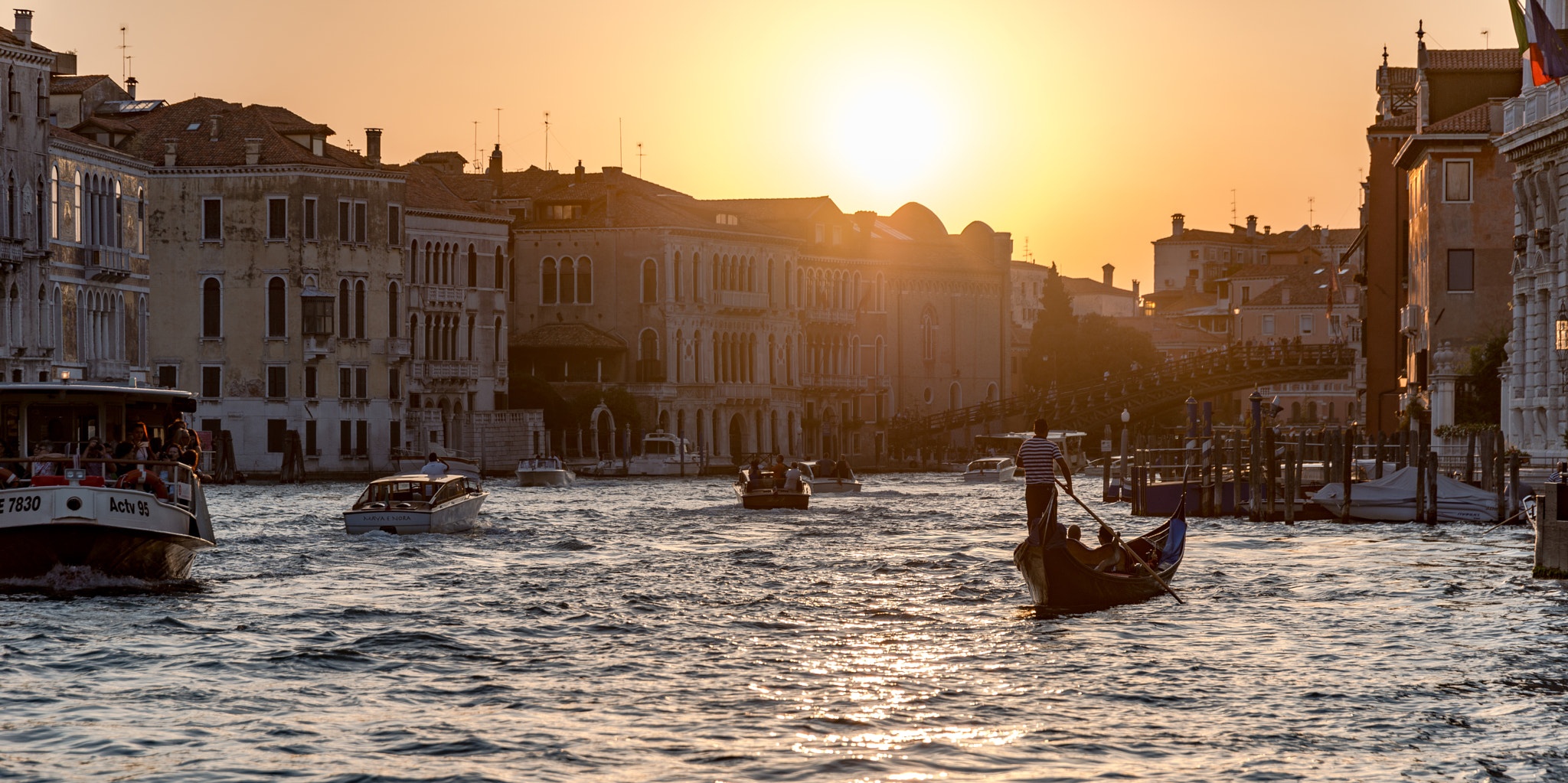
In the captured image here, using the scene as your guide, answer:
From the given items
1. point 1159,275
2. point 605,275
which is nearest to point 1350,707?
point 605,275

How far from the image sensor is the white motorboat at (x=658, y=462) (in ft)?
234

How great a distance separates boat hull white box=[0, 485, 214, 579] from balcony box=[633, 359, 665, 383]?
5564cm

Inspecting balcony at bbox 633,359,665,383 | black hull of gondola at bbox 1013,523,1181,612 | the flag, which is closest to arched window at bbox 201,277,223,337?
balcony at bbox 633,359,665,383

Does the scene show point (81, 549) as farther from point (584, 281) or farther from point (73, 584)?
point (584, 281)

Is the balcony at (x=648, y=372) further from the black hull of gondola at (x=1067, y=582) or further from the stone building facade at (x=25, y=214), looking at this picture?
the black hull of gondola at (x=1067, y=582)

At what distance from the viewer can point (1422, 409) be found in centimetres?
4762

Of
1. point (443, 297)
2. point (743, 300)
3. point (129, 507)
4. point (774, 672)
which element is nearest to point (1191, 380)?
point (743, 300)

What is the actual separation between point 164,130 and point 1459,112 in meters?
37.9

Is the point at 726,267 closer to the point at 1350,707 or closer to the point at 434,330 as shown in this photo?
the point at 434,330

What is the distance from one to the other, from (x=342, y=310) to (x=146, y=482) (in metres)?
45.0

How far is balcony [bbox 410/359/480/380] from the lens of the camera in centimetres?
7038

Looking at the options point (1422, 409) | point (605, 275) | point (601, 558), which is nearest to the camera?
point (601, 558)

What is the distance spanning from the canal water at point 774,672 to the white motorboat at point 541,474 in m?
31.4

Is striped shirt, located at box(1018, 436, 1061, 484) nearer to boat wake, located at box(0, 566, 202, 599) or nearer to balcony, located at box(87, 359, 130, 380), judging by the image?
boat wake, located at box(0, 566, 202, 599)
